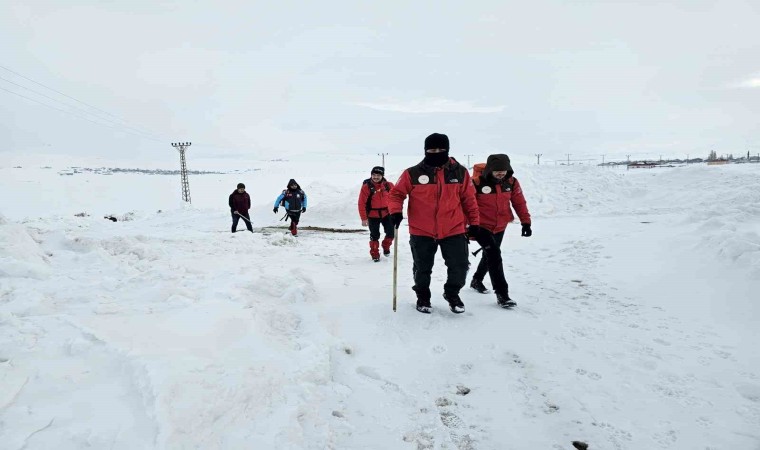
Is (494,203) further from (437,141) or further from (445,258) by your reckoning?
(437,141)

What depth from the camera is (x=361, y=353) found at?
371 cm

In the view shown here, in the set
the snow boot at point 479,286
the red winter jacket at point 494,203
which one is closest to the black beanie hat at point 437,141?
the red winter jacket at point 494,203

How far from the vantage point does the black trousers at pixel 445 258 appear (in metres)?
4.59

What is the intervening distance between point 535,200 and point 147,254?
16.3 meters

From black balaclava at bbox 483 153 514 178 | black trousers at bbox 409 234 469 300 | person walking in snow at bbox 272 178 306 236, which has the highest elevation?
black balaclava at bbox 483 153 514 178

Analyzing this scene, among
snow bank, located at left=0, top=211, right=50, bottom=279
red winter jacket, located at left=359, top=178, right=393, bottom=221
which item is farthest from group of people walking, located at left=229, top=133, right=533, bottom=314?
snow bank, located at left=0, top=211, right=50, bottom=279

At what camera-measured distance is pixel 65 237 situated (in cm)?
657

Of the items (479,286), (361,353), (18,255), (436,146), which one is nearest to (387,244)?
(479,286)

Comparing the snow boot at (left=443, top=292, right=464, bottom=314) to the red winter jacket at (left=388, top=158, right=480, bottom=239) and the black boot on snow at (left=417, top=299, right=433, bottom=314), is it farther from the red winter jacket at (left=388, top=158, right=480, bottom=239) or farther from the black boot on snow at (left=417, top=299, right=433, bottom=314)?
the red winter jacket at (left=388, top=158, right=480, bottom=239)

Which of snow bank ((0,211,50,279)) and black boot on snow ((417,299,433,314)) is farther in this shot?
black boot on snow ((417,299,433,314))

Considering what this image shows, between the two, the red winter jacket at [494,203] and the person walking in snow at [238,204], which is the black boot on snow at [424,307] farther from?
the person walking in snow at [238,204]

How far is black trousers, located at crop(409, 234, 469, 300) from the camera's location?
459cm

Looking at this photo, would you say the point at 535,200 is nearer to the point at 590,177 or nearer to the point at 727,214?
the point at 590,177

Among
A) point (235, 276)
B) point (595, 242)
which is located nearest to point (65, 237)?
point (235, 276)
